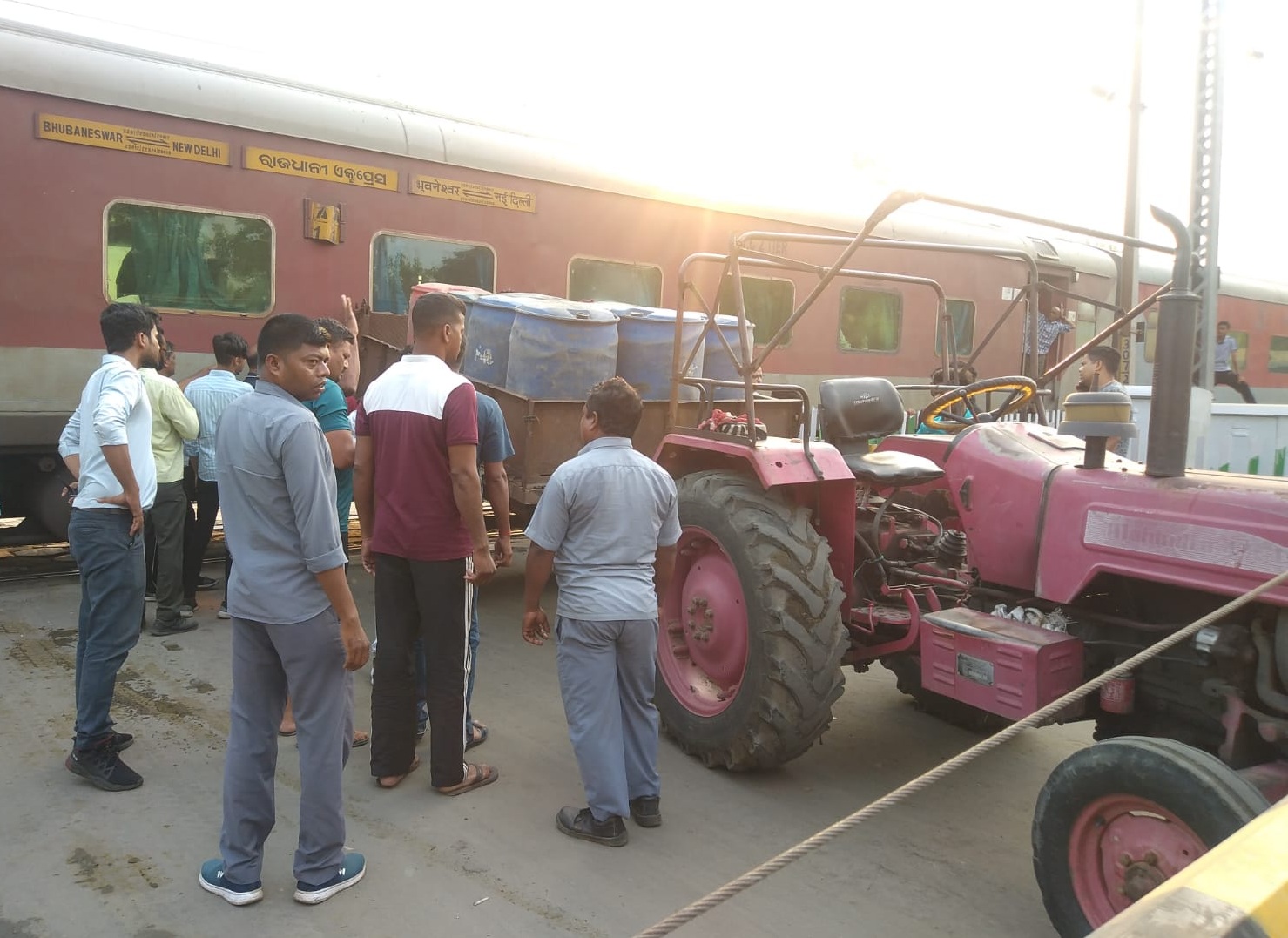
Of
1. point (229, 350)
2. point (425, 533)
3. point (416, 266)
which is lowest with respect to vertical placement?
point (425, 533)

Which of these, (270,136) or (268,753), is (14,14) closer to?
(270,136)

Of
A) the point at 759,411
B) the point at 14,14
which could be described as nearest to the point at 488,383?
the point at 759,411

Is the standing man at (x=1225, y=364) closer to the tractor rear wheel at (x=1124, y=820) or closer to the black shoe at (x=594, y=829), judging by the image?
the tractor rear wheel at (x=1124, y=820)

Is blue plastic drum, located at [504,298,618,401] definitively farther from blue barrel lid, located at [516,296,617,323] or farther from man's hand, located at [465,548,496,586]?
man's hand, located at [465,548,496,586]

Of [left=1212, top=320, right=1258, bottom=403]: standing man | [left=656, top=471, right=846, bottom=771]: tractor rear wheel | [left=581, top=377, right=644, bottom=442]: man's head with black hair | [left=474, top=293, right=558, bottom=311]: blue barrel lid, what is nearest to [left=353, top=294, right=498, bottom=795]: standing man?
[left=581, top=377, right=644, bottom=442]: man's head with black hair

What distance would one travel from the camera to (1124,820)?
246 cm

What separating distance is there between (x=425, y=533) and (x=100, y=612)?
3.98 ft

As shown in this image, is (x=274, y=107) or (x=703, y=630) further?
(x=274, y=107)

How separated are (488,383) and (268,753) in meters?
3.30

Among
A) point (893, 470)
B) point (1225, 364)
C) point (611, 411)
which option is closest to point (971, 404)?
point (893, 470)

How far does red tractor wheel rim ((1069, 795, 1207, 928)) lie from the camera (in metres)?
2.36

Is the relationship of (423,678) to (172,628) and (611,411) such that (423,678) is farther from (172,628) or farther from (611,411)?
(172,628)

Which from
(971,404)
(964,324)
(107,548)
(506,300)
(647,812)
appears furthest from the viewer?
(964,324)

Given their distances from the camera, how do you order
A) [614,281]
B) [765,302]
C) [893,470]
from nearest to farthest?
[893,470] < [614,281] < [765,302]
